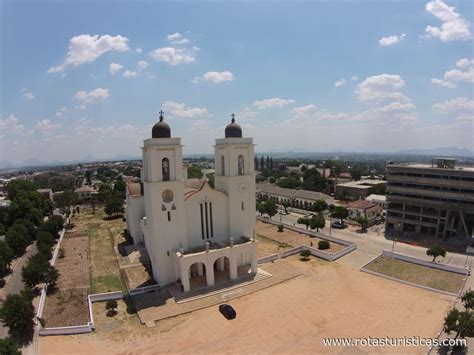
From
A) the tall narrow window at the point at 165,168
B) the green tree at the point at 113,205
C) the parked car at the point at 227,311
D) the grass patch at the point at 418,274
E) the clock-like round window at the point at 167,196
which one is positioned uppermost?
the tall narrow window at the point at 165,168

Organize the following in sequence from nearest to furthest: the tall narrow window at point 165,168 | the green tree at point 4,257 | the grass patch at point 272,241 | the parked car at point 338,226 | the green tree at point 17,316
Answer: the green tree at point 17,316 → the tall narrow window at point 165,168 → the green tree at point 4,257 → the grass patch at point 272,241 → the parked car at point 338,226

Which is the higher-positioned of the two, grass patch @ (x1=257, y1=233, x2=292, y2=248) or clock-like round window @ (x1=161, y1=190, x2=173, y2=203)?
clock-like round window @ (x1=161, y1=190, x2=173, y2=203)

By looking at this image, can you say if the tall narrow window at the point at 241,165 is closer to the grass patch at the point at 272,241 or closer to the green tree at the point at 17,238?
the grass patch at the point at 272,241

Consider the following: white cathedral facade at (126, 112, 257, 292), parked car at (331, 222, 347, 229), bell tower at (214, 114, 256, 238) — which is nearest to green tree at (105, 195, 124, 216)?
white cathedral facade at (126, 112, 257, 292)

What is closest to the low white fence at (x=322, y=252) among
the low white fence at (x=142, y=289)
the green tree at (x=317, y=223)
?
the green tree at (x=317, y=223)

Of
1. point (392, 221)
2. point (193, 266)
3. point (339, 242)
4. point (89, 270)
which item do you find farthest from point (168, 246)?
point (392, 221)

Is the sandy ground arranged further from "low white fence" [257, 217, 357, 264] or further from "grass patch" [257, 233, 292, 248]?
"grass patch" [257, 233, 292, 248]
